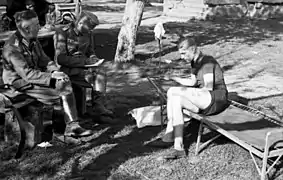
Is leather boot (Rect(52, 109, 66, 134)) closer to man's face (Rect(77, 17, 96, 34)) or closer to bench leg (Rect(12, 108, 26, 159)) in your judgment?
bench leg (Rect(12, 108, 26, 159))

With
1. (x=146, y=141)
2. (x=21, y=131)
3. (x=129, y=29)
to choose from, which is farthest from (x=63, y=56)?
(x=129, y=29)

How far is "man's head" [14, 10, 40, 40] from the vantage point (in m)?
4.34

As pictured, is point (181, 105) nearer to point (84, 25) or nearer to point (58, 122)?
point (58, 122)

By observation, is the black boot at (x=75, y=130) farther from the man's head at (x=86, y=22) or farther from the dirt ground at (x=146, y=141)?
the man's head at (x=86, y=22)

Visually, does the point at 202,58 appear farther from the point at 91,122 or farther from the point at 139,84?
the point at 139,84

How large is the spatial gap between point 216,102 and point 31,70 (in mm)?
1893

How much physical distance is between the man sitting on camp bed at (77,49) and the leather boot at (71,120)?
0.50 metres

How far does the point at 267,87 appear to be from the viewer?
7.64 m

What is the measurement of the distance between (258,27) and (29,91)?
1199 centimetres

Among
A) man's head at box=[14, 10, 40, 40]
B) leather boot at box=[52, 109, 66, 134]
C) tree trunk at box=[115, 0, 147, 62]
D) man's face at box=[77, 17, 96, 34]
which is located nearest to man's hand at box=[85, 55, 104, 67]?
man's face at box=[77, 17, 96, 34]

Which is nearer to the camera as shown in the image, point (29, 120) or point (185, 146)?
point (29, 120)

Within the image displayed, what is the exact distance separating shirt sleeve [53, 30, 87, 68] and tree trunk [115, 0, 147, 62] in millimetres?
3981

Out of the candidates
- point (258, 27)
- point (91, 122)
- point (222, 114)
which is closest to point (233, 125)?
point (222, 114)

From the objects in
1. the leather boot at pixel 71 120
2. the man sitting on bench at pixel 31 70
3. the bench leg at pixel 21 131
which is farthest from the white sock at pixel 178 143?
the bench leg at pixel 21 131
